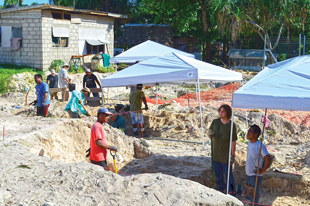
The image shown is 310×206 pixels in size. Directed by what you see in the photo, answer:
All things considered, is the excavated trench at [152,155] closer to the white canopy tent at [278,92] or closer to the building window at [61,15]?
the white canopy tent at [278,92]

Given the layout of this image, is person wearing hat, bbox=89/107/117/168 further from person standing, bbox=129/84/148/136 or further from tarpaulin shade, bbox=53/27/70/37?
tarpaulin shade, bbox=53/27/70/37

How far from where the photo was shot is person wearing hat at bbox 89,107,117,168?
5.37 meters

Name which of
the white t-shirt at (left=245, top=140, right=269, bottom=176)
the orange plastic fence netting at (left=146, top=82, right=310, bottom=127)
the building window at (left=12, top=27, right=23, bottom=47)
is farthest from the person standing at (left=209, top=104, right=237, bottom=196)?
the building window at (left=12, top=27, right=23, bottom=47)

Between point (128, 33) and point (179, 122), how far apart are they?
59.5ft

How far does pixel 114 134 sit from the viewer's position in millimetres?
8461

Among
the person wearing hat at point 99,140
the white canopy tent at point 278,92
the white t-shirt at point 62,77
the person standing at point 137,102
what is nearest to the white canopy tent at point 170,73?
the person standing at point 137,102

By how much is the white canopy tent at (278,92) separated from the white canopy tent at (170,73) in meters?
3.02

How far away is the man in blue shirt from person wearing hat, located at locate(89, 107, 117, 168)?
4.38 meters

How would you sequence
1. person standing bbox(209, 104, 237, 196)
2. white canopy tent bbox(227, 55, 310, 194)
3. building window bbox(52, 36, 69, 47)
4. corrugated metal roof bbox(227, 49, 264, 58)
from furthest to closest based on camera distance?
corrugated metal roof bbox(227, 49, 264, 58), building window bbox(52, 36, 69, 47), person standing bbox(209, 104, 237, 196), white canopy tent bbox(227, 55, 310, 194)

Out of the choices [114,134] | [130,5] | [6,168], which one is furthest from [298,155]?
[130,5]

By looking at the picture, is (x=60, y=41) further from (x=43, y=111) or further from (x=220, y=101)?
(x=43, y=111)

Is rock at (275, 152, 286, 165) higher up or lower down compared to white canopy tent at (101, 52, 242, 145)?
lower down

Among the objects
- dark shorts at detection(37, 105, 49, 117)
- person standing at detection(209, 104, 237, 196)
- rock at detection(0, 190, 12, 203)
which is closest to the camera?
rock at detection(0, 190, 12, 203)

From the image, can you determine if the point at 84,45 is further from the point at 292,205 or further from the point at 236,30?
the point at 292,205
